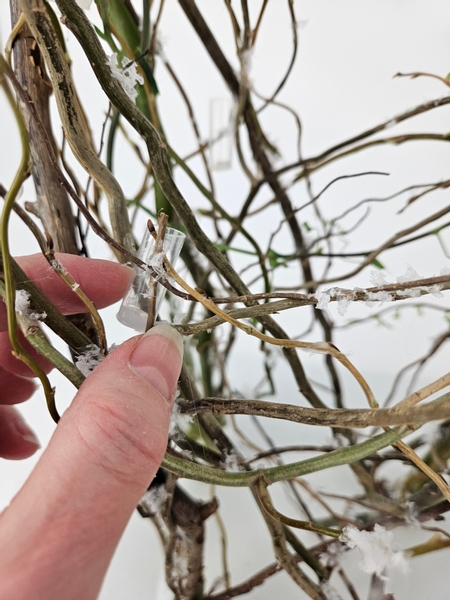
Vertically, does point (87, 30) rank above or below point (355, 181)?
below

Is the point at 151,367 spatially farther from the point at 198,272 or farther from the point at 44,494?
the point at 198,272

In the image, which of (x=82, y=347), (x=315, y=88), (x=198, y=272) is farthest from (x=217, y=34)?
A: (x=82, y=347)

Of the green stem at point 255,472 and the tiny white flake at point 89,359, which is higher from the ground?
the tiny white flake at point 89,359

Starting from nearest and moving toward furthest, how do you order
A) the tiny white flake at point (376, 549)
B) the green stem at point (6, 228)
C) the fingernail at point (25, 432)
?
the green stem at point (6, 228), the tiny white flake at point (376, 549), the fingernail at point (25, 432)

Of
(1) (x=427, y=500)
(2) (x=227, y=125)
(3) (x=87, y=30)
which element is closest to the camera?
(3) (x=87, y=30)

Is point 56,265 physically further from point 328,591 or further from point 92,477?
point 328,591

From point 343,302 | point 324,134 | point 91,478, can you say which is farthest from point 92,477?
point 324,134

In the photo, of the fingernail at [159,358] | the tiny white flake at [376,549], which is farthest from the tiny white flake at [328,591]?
the fingernail at [159,358]

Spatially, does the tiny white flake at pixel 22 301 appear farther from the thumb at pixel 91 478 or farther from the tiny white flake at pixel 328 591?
the tiny white flake at pixel 328 591
